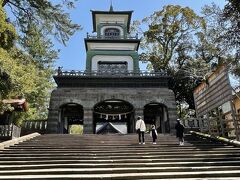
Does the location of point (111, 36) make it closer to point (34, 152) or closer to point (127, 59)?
point (127, 59)

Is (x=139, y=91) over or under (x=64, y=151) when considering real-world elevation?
over

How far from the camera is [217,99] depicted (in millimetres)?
13844

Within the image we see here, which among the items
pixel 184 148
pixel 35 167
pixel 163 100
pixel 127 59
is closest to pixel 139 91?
pixel 163 100

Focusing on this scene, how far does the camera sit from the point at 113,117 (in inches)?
1052

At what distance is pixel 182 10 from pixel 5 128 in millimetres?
22285

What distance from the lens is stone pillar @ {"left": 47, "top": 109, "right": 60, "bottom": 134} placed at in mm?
21544

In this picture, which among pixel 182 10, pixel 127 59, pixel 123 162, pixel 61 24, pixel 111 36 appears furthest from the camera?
pixel 182 10

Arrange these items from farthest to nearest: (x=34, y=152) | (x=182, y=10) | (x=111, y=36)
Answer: (x=182, y=10) < (x=111, y=36) < (x=34, y=152)

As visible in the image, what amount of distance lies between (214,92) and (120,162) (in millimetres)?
7226

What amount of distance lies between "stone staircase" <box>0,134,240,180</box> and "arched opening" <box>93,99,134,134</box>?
12.2m

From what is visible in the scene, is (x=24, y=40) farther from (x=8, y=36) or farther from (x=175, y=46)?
(x=175, y=46)

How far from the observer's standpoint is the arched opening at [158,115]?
78.0 ft

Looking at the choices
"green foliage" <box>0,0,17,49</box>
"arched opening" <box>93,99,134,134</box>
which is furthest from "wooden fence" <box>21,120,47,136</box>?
"green foliage" <box>0,0,17,49</box>

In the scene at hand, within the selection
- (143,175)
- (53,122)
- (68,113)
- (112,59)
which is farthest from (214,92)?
(68,113)
